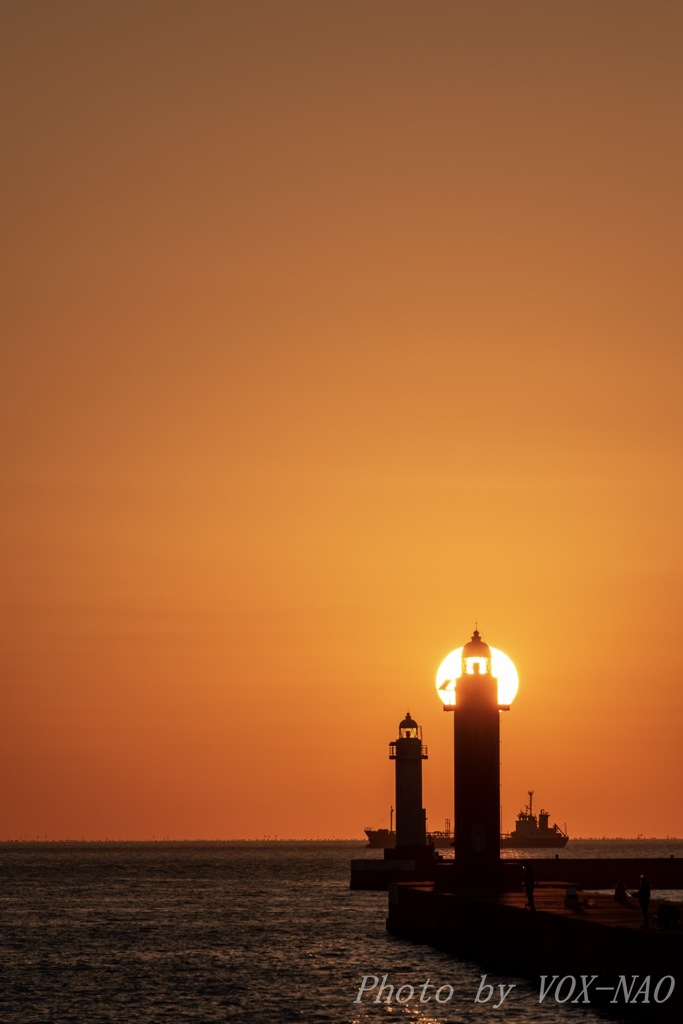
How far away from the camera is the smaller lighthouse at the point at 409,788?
3942 inches

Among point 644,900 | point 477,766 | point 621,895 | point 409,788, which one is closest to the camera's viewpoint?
point 644,900

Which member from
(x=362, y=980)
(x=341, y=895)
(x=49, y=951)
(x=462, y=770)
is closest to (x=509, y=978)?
(x=362, y=980)

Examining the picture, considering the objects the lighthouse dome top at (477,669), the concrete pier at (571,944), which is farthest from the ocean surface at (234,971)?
the lighthouse dome top at (477,669)

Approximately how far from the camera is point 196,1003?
47.8m

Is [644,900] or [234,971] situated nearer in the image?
[644,900]

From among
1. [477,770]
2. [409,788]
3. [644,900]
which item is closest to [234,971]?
[477,770]

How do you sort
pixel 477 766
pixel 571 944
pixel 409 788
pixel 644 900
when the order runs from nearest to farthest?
pixel 644 900 → pixel 571 944 → pixel 477 766 → pixel 409 788

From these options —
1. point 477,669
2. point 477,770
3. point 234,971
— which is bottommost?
point 234,971

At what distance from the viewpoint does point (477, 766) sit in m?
61.9

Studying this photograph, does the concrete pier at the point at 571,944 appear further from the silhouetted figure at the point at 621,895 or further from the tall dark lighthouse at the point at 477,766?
the tall dark lighthouse at the point at 477,766

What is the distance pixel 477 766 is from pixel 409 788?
40491mm

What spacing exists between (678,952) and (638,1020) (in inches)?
171

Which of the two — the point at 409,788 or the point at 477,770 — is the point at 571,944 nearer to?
the point at 477,770

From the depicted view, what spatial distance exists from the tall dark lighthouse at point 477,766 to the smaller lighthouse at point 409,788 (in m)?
37.7
